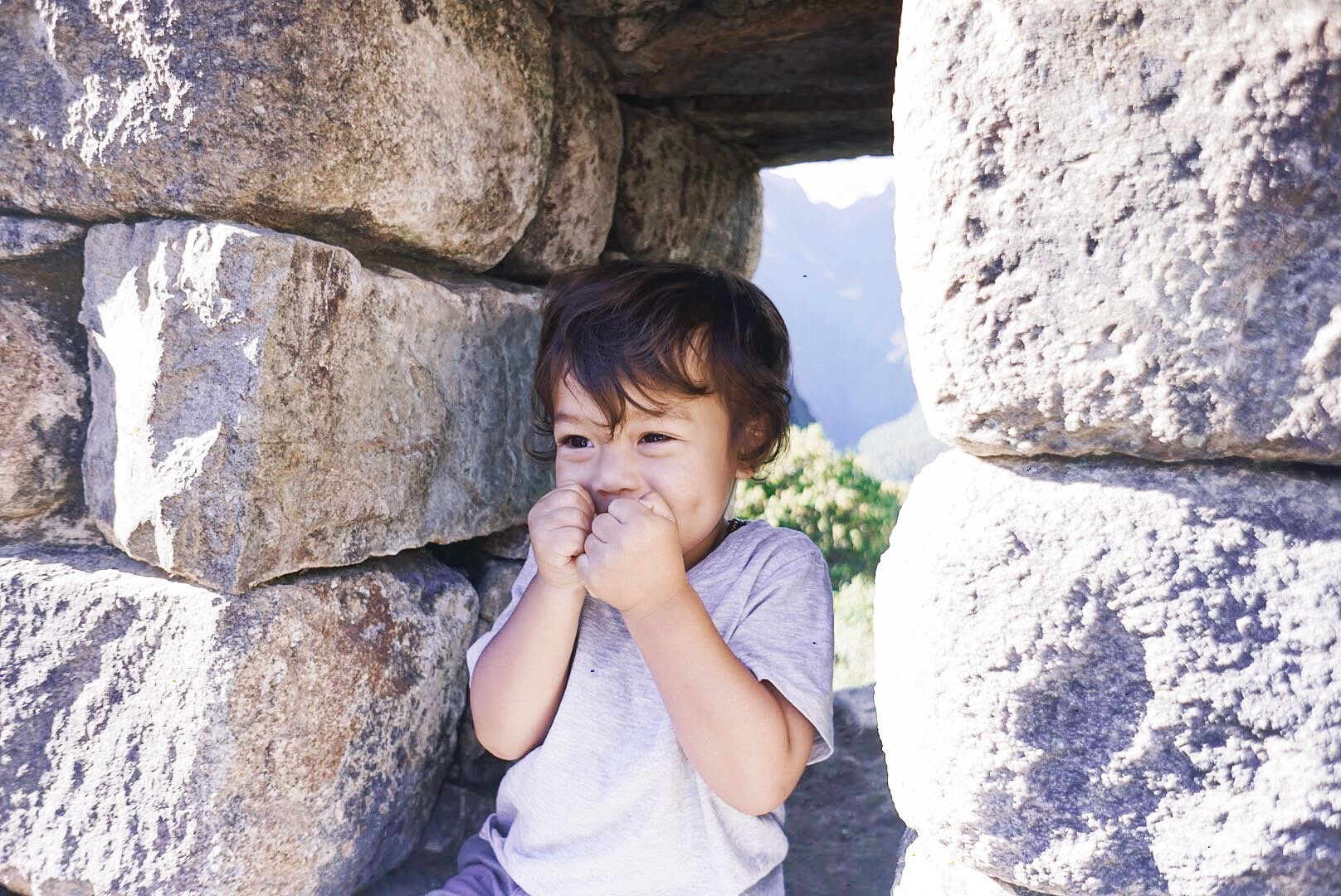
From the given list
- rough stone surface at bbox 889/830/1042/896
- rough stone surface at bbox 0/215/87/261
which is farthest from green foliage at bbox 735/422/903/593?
rough stone surface at bbox 0/215/87/261

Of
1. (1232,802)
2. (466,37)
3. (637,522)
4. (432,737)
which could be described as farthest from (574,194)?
(1232,802)

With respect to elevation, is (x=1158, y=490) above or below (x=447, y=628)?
above

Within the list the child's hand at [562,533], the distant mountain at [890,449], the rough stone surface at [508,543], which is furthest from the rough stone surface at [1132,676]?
the distant mountain at [890,449]

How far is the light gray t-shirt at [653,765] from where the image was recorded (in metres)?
1.29

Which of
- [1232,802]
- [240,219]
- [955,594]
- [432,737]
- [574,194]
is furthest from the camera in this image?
[574,194]

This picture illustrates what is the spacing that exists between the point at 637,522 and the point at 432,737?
535mm

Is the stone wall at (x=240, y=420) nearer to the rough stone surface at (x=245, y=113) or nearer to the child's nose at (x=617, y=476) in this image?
the rough stone surface at (x=245, y=113)

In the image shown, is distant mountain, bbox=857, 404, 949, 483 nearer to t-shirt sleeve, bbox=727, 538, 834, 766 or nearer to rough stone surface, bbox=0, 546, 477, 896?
t-shirt sleeve, bbox=727, 538, 834, 766

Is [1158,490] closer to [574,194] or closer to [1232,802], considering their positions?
[1232,802]

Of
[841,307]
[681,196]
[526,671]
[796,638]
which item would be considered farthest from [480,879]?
[841,307]

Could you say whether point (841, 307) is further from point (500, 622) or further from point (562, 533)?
point (562, 533)

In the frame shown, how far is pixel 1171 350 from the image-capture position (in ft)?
2.68

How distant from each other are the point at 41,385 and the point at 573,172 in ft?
2.87

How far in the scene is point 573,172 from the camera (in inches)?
66.7
